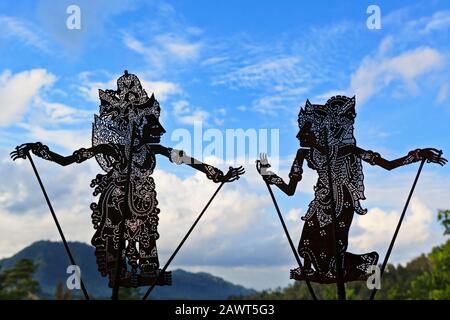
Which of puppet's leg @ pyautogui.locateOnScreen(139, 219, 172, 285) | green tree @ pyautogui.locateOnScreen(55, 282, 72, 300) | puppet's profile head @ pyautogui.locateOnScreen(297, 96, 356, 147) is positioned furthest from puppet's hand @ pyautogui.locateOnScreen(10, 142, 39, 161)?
green tree @ pyautogui.locateOnScreen(55, 282, 72, 300)

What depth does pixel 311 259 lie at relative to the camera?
5.74 m

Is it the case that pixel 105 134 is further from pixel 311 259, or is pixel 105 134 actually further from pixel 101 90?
pixel 311 259

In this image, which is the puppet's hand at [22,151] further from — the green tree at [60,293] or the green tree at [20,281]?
the green tree at [20,281]

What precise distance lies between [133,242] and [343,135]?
2.42 m

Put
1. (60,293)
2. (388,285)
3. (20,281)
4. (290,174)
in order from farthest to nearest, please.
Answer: (388,285) → (20,281) → (60,293) → (290,174)

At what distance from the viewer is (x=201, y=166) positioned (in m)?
5.84

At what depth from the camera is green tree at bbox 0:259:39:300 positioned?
2698 cm

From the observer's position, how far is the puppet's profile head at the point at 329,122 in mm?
6098

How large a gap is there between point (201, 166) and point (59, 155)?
1434mm

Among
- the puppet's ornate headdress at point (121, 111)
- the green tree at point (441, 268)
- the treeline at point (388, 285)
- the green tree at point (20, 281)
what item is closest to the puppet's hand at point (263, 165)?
the puppet's ornate headdress at point (121, 111)

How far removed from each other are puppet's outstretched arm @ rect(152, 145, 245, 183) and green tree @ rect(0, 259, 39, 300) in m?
23.2

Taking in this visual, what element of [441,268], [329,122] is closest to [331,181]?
[329,122]

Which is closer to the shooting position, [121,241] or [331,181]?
[121,241]

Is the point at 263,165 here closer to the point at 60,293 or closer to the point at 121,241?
the point at 121,241
